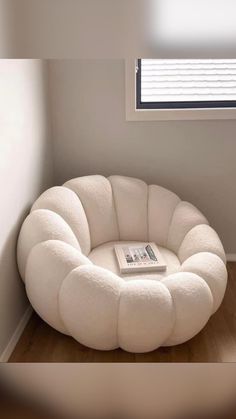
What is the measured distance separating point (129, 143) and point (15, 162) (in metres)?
0.65

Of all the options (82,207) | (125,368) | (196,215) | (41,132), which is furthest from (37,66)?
(125,368)

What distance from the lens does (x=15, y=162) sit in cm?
134

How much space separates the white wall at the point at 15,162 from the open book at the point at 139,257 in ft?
1.15

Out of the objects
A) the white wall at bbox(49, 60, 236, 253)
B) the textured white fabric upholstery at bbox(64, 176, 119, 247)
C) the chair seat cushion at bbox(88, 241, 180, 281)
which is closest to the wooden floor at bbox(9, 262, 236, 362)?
the chair seat cushion at bbox(88, 241, 180, 281)

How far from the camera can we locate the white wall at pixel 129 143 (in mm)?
1793

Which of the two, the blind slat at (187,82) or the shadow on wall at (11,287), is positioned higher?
the blind slat at (187,82)

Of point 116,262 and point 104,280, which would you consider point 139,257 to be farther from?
point 104,280

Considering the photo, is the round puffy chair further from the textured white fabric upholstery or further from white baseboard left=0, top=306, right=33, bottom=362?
white baseboard left=0, top=306, right=33, bottom=362

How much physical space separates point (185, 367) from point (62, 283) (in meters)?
0.89

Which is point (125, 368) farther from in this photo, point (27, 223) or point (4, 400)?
point (27, 223)

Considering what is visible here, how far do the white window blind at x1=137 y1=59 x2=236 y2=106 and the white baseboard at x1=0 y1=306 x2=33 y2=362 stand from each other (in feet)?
3.10

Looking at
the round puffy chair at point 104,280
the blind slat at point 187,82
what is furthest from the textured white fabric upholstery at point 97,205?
the blind slat at point 187,82

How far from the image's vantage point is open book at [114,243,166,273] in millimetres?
1462

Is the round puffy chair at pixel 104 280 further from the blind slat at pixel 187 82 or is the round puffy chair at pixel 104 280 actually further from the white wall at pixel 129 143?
the blind slat at pixel 187 82
